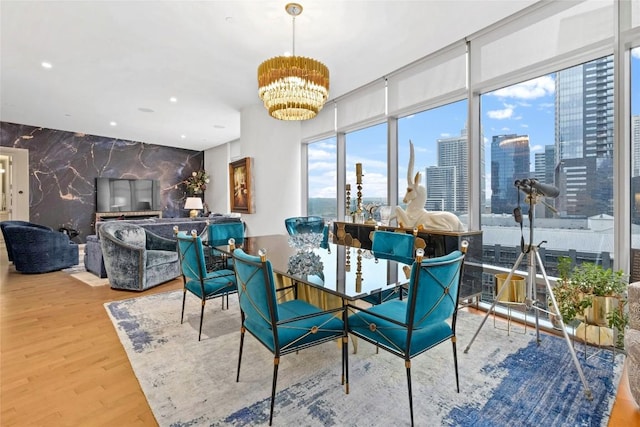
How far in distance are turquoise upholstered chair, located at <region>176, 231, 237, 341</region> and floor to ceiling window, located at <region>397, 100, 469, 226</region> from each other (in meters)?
2.16

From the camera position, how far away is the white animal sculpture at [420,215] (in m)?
3.11

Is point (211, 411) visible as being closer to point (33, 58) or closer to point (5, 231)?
point (33, 58)

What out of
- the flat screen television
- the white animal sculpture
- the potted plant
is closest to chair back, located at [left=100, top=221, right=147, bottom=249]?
the white animal sculpture

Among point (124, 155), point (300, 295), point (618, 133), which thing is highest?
point (124, 155)

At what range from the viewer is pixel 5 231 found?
192 inches

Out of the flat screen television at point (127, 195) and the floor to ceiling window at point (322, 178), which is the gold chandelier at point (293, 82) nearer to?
the floor to ceiling window at point (322, 178)

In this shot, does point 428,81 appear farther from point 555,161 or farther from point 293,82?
point 293,82

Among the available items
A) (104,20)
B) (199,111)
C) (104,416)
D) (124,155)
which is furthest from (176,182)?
(104,416)

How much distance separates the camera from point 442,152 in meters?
3.74

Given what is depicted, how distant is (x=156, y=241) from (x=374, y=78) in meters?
3.96

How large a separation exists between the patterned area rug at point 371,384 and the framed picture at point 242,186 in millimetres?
3353

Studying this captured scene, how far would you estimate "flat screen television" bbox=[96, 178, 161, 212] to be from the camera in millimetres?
8172

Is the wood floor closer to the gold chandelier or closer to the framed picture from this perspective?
the gold chandelier

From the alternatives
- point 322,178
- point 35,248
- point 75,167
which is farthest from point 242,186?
point 75,167
